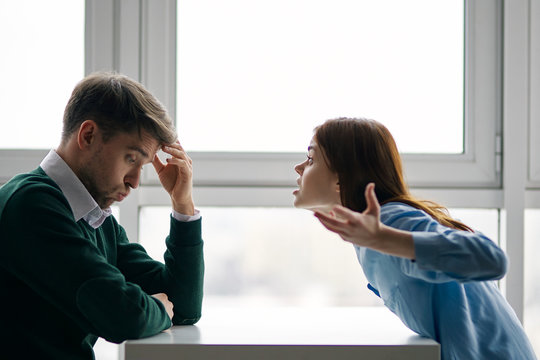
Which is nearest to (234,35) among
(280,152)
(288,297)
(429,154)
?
(280,152)

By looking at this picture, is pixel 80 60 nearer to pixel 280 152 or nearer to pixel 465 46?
pixel 280 152

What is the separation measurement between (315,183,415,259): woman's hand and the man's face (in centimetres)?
45

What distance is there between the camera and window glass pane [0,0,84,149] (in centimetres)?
183

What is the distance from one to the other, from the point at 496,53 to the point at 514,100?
0.53 feet

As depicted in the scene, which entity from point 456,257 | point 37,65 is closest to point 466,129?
point 456,257

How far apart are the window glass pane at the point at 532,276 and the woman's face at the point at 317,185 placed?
914 mm

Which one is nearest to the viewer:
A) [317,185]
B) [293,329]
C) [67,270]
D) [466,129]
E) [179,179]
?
[67,270]

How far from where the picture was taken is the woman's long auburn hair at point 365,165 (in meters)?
1.14

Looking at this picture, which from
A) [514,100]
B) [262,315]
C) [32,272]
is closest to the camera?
[32,272]

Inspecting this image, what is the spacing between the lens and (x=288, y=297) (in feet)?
6.04

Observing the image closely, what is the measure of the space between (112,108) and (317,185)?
0.45 meters

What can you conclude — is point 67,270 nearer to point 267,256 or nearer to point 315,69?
point 267,256

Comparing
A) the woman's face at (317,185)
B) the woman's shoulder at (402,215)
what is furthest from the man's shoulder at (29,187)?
the woman's shoulder at (402,215)

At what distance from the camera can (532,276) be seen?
5.97 ft
